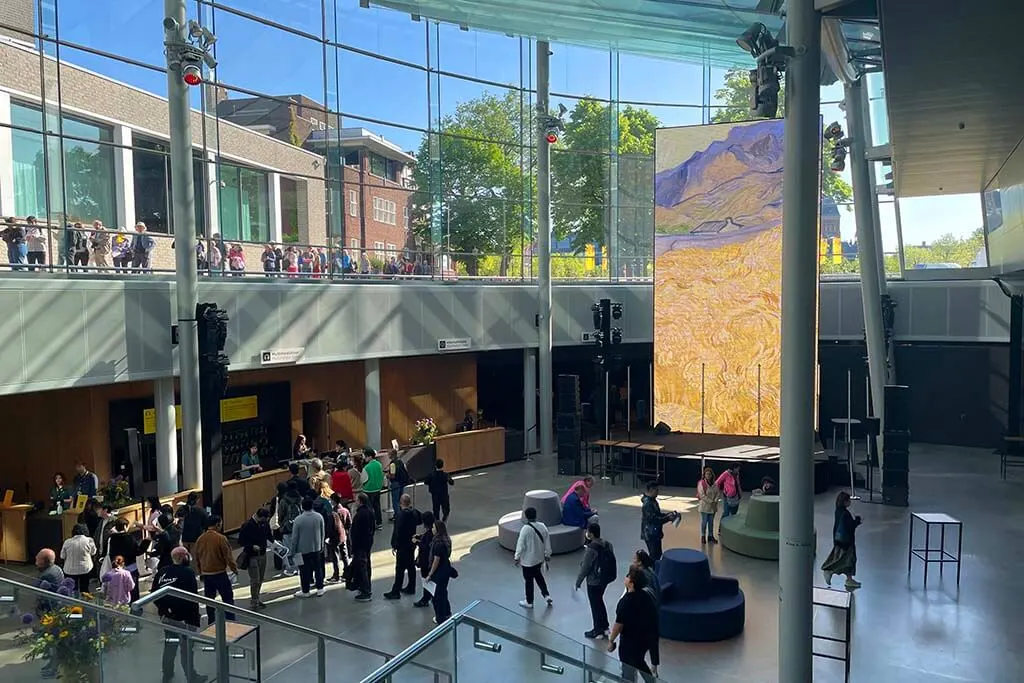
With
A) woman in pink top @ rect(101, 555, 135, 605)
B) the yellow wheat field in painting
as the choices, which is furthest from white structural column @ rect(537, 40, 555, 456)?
woman in pink top @ rect(101, 555, 135, 605)

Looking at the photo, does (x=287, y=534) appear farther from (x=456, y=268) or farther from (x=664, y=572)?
(x=456, y=268)

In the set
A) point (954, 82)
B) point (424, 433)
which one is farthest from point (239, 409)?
point (954, 82)

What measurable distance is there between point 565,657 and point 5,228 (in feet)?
39.3

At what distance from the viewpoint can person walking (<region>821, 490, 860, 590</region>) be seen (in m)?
11.0

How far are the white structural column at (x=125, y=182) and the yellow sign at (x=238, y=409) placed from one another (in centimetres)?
446

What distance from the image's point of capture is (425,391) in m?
22.5

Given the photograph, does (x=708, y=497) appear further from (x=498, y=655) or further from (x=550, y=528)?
(x=498, y=655)

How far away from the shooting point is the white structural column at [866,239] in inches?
722

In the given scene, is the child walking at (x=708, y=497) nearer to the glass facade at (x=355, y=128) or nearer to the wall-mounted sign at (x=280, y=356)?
the wall-mounted sign at (x=280, y=356)

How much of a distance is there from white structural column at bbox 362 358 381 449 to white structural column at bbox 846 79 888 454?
1189 centimetres

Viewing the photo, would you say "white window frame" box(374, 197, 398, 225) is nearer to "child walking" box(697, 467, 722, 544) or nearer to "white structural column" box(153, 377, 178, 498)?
"white structural column" box(153, 377, 178, 498)

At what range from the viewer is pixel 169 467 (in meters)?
Result: 14.5

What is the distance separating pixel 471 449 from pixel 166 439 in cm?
845

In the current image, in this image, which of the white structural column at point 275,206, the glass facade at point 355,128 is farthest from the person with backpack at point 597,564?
the white structural column at point 275,206
